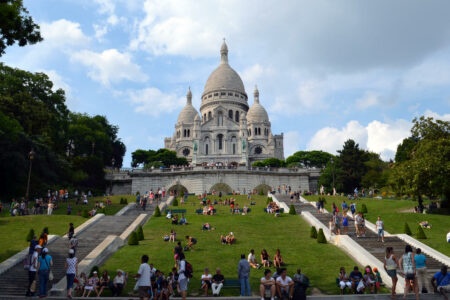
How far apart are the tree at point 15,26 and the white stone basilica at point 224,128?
232ft

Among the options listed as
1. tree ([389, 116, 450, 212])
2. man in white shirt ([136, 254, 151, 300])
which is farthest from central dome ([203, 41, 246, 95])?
man in white shirt ([136, 254, 151, 300])

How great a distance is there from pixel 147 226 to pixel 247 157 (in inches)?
2506

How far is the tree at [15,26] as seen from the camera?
45.1 ft

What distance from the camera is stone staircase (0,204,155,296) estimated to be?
1389 cm

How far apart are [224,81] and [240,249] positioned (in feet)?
295

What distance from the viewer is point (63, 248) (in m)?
18.5

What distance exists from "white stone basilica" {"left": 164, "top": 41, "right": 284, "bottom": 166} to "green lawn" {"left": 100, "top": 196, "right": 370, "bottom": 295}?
2369 inches

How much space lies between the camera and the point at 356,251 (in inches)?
693

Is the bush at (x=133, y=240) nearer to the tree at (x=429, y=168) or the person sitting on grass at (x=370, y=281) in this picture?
the person sitting on grass at (x=370, y=281)

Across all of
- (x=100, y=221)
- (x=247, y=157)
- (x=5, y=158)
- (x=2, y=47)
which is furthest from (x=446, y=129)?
(x=247, y=157)

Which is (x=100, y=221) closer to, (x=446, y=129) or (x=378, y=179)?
(x=446, y=129)

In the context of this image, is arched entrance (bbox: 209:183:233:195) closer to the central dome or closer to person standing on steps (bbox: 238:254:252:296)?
person standing on steps (bbox: 238:254:252:296)

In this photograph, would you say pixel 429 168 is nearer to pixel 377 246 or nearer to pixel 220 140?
pixel 377 246

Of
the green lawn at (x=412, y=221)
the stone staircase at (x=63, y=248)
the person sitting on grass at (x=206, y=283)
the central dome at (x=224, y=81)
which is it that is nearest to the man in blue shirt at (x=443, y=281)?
the person sitting on grass at (x=206, y=283)
